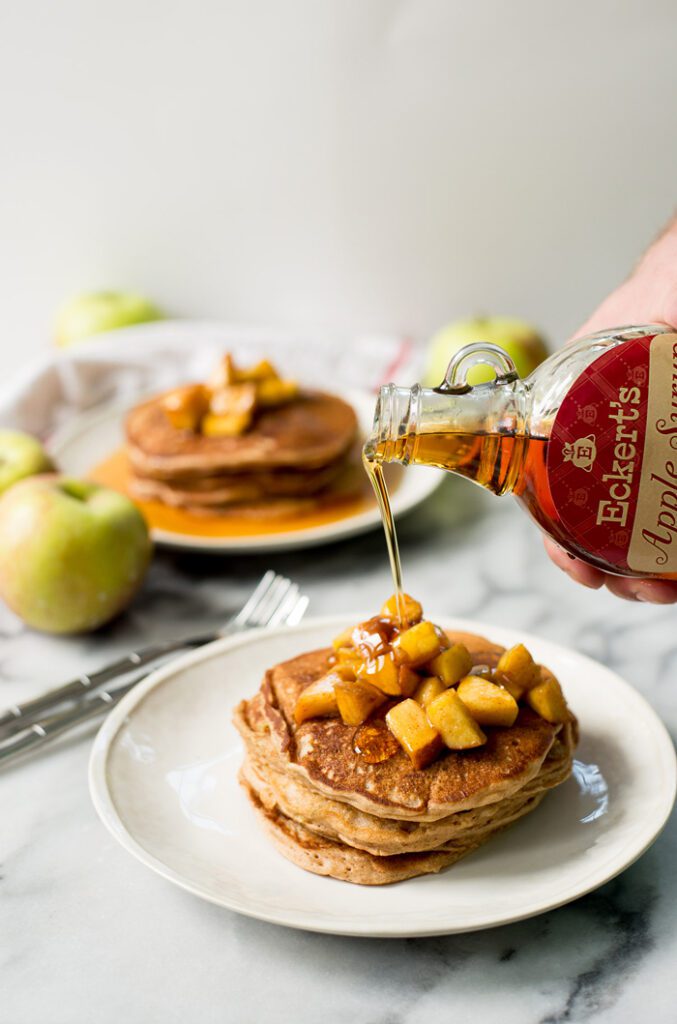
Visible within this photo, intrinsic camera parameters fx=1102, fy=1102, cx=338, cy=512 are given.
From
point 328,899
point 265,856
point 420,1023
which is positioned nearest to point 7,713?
point 265,856

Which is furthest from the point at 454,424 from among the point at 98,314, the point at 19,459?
the point at 98,314

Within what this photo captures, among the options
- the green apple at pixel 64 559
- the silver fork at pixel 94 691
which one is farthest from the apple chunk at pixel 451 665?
the green apple at pixel 64 559

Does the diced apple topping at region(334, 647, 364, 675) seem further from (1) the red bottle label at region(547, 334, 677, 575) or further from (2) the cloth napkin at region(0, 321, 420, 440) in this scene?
(2) the cloth napkin at region(0, 321, 420, 440)

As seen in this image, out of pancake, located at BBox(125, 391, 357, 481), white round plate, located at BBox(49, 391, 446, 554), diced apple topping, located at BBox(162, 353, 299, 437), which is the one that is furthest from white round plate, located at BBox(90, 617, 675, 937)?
diced apple topping, located at BBox(162, 353, 299, 437)

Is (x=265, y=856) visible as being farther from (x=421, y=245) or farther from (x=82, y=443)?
(x=421, y=245)

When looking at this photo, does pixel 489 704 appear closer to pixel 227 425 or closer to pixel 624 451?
pixel 624 451
